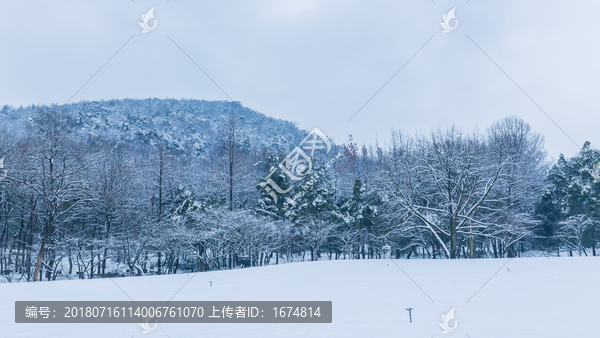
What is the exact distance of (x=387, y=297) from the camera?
5793 millimetres

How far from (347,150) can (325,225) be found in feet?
61.3

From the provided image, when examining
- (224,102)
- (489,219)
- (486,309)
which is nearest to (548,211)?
(489,219)

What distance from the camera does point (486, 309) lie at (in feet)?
15.3

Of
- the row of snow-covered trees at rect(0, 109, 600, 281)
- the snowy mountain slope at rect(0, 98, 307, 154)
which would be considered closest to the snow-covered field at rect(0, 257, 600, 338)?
the row of snow-covered trees at rect(0, 109, 600, 281)

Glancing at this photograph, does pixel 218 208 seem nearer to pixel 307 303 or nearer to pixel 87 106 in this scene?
pixel 307 303

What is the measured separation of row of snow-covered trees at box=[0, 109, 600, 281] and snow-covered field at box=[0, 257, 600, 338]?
761cm
